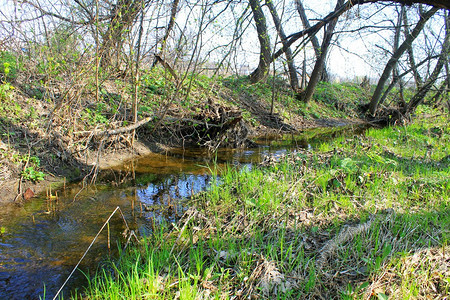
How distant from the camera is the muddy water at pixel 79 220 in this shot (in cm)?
295

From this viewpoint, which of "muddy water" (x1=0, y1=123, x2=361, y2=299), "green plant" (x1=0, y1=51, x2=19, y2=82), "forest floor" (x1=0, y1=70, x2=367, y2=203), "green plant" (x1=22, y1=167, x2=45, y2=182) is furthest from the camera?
"green plant" (x1=0, y1=51, x2=19, y2=82)

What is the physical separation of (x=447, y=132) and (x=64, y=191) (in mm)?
10871

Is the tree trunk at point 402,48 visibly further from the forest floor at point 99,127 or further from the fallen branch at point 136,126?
the fallen branch at point 136,126

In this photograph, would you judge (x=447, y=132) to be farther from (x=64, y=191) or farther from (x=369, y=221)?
(x=64, y=191)

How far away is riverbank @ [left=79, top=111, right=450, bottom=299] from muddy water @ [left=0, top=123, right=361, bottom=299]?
0.38 m

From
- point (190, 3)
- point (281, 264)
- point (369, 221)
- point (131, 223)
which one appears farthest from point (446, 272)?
point (190, 3)

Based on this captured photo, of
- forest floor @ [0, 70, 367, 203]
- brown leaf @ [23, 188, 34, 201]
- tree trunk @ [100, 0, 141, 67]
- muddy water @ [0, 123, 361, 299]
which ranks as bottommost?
muddy water @ [0, 123, 361, 299]

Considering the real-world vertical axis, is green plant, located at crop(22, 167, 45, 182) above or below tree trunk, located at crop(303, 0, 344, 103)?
below

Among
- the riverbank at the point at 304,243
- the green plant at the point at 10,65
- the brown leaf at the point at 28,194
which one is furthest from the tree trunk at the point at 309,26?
the brown leaf at the point at 28,194

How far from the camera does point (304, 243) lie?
314 cm

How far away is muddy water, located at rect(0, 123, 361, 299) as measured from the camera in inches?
116

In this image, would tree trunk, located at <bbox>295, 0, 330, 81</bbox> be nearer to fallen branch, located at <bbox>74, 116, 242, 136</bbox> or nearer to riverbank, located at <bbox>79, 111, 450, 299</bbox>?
fallen branch, located at <bbox>74, 116, 242, 136</bbox>

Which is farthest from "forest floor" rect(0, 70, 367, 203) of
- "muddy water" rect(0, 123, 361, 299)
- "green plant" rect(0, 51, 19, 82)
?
"muddy water" rect(0, 123, 361, 299)

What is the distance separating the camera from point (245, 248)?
3.11 m
